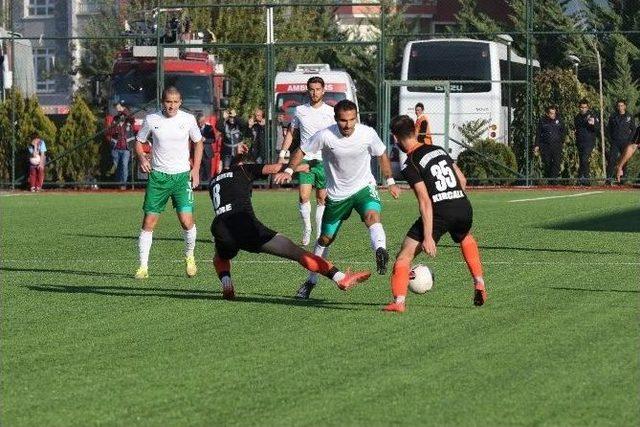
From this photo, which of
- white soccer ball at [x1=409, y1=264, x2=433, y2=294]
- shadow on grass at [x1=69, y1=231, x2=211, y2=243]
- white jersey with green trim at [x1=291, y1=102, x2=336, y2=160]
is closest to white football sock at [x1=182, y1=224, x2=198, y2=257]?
white jersey with green trim at [x1=291, y1=102, x2=336, y2=160]

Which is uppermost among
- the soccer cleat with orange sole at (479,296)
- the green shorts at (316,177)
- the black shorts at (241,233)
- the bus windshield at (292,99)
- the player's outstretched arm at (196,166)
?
the bus windshield at (292,99)

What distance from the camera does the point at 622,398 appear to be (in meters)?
9.20

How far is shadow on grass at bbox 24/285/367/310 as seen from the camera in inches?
566

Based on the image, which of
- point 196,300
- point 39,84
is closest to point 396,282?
point 196,300

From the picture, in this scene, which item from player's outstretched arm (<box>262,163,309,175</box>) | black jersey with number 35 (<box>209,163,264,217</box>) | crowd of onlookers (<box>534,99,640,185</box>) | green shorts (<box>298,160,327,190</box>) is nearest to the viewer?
player's outstretched arm (<box>262,163,309,175</box>)

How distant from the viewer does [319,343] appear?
11.6m

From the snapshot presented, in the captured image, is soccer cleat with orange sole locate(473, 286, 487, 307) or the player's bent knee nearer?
soccer cleat with orange sole locate(473, 286, 487, 307)

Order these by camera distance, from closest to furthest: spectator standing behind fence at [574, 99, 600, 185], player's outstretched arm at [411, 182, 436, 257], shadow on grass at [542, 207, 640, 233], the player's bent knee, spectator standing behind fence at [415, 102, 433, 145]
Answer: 1. player's outstretched arm at [411, 182, 436, 257]
2. the player's bent knee
3. shadow on grass at [542, 207, 640, 233]
4. spectator standing behind fence at [415, 102, 433, 145]
5. spectator standing behind fence at [574, 99, 600, 185]

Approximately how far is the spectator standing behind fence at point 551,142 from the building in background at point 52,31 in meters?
34.7

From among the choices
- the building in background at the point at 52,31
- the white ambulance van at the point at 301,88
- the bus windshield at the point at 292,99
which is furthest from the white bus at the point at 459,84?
the building in background at the point at 52,31

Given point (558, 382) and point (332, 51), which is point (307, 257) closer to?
point (558, 382)

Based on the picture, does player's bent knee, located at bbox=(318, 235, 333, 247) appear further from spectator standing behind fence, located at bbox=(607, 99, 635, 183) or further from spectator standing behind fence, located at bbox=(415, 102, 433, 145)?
spectator standing behind fence, located at bbox=(607, 99, 635, 183)

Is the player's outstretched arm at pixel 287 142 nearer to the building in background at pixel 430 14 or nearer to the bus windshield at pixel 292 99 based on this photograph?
the bus windshield at pixel 292 99

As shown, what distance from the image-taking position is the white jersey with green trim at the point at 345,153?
1497 cm
